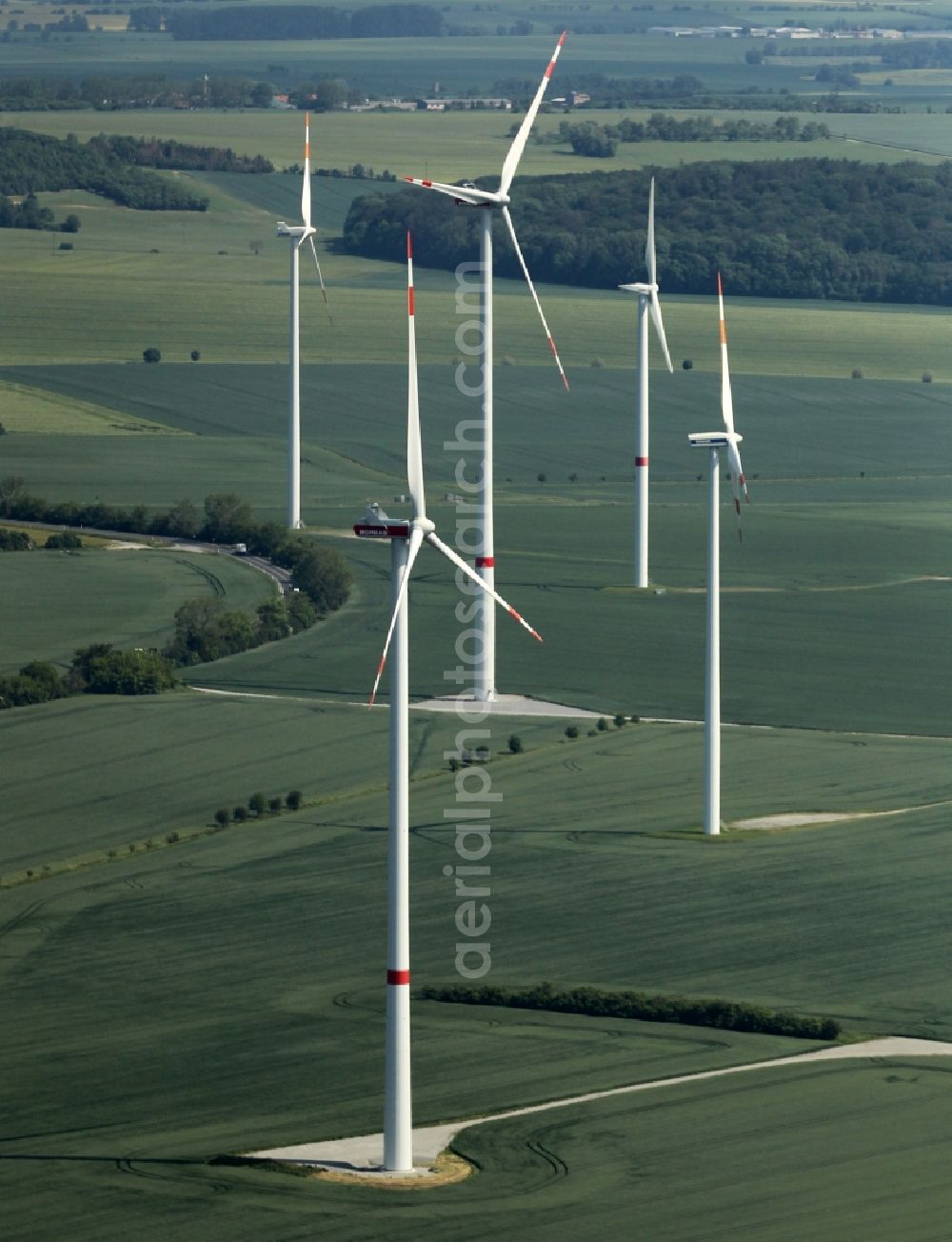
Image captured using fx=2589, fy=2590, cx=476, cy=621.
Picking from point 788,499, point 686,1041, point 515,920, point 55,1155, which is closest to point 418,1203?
point 55,1155

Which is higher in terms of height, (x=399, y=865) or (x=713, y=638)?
(x=713, y=638)

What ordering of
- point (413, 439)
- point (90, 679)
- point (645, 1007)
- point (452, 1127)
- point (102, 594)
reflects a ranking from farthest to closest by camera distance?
point (102, 594) < point (90, 679) < point (645, 1007) < point (452, 1127) < point (413, 439)

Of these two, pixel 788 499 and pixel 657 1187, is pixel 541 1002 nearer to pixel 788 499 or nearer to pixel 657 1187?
pixel 657 1187

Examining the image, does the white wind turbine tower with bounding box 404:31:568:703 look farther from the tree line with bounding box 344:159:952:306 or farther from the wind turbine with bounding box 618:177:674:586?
the tree line with bounding box 344:159:952:306

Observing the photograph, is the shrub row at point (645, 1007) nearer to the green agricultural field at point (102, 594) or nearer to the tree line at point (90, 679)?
the tree line at point (90, 679)

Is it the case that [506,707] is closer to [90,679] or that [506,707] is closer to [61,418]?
[90,679]

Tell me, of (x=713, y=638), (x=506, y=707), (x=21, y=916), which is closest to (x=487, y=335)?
(x=713, y=638)

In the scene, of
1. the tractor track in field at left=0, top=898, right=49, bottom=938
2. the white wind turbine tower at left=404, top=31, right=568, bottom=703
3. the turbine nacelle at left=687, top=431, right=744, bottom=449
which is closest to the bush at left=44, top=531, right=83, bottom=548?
the white wind turbine tower at left=404, top=31, right=568, bottom=703

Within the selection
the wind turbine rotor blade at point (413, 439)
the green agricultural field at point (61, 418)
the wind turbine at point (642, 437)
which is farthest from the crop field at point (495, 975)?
the green agricultural field at point (61, 418)
